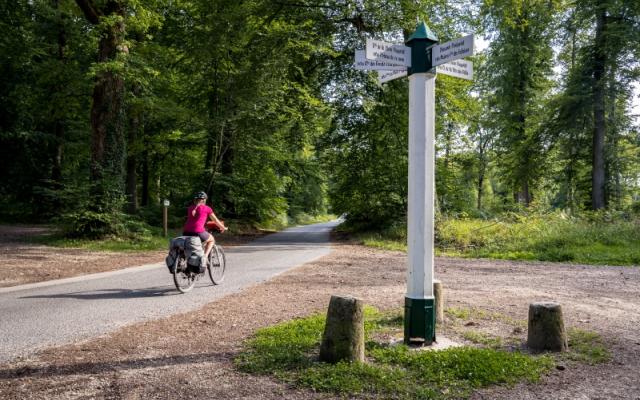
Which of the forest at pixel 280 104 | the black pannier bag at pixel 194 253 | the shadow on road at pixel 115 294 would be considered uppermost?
the forest at pixel 280 104

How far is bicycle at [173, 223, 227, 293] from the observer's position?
8.07 meters

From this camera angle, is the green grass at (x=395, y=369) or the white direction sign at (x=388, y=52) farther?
the white direction sign at (x=388, y=52)

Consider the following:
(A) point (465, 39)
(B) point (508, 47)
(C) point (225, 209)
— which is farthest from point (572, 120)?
(A) point (465, 39)

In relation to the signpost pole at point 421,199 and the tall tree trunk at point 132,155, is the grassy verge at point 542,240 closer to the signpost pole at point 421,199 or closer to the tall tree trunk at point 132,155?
the signpost pole at point 421,199

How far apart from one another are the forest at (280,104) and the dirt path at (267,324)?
962 cm

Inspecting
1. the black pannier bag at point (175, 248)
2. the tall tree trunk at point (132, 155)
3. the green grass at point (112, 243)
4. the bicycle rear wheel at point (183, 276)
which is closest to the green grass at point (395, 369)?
the bicycle rear wheel at point (183, 276)

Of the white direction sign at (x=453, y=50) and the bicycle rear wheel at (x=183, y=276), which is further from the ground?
the white direction sign at (x=453, y=50)

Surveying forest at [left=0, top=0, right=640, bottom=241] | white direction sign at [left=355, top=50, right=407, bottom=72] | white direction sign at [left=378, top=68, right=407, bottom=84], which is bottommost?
white direction sign at [left=378, top=68, right=407, bottom=84]

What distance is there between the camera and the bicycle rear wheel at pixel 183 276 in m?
8.00

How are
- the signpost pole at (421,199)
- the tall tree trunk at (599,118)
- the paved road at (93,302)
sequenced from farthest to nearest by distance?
the tall tree trunk at (599,118) < the paved road at (93,302) < the signpost pole at (421,199)

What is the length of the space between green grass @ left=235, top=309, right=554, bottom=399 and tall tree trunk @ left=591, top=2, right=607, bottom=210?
19.8m

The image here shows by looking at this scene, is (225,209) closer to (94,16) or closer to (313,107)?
(313,107)

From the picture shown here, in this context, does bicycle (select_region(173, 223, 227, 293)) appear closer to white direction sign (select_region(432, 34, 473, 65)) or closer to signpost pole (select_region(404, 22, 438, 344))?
signpost pole (select_region(404, 22, 438, 344))

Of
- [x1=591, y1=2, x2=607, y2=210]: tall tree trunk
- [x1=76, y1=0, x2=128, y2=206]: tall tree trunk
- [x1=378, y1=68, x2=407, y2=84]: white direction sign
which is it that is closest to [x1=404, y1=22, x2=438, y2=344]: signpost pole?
[x1=378, y1=68, x2=407, y2=84]: white direction sign
